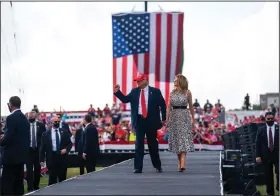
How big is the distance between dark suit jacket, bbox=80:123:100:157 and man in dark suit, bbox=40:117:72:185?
1850 millimetres

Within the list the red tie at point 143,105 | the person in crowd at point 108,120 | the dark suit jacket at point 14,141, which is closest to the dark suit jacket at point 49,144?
the red tie at point 143,105

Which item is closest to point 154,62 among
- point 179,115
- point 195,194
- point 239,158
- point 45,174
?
point 45,174

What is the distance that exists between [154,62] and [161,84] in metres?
1.10

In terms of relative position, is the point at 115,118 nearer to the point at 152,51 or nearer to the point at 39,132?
the point at 152,51

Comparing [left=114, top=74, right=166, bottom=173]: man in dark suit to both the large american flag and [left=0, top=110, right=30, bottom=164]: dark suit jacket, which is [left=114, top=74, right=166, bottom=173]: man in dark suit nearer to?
[left=0, top=110, right=30, bottom=164]: dark suit jacket

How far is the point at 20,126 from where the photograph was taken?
14.1m

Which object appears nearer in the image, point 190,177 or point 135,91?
point 190,177

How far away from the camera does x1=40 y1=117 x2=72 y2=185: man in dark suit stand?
19234 mm

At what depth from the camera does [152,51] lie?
121 feet

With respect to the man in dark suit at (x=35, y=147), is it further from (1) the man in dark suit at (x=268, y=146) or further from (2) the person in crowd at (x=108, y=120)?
(2) the person in crowd at (x=108, y=120)

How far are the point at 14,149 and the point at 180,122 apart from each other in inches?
133

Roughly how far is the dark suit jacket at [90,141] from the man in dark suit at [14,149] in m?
6.99

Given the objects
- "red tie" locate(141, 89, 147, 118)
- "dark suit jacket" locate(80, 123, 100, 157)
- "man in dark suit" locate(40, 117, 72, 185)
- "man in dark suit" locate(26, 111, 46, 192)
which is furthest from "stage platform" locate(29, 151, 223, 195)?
"dark suit jacket" locate(80, 123, 100, 157)

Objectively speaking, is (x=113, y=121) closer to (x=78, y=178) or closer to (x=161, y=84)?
(x=161, y=84)
